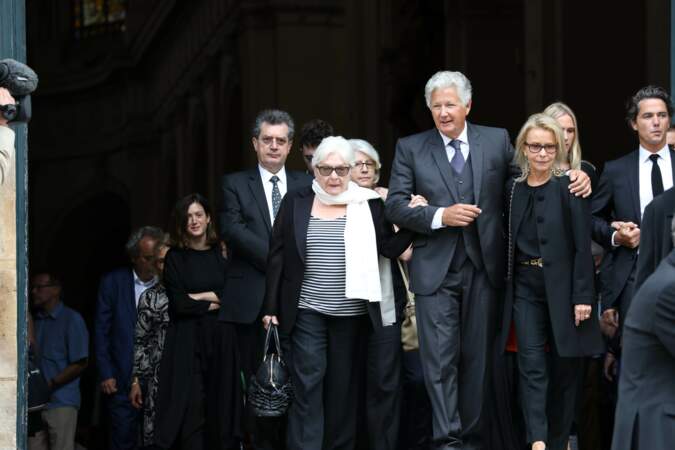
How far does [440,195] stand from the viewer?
9.84 m

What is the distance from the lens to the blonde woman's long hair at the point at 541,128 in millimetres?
9687

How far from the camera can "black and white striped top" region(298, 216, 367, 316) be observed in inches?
389

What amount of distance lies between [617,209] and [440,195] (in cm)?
112

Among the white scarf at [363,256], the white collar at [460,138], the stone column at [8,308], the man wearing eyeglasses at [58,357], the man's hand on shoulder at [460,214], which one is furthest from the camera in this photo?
the man wearing eyeglasses at [58,357]

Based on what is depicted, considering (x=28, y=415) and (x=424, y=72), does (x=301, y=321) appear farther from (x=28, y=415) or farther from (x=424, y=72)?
(x=424, y=72)

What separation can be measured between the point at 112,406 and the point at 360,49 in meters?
→ 7.56

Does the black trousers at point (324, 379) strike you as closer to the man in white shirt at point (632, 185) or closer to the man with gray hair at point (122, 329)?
the man in white shirt at point (632, 185)

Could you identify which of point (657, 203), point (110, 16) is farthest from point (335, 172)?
point (110, 16)

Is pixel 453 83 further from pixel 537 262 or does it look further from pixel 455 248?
pixel 537 262

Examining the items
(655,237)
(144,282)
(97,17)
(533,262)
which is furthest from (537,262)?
(97,17)

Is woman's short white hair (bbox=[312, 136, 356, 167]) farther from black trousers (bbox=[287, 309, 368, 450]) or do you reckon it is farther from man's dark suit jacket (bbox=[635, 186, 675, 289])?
man's dark suit jacket (bbox=[635, 186, 675, 289])

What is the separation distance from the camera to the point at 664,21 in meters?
13.5

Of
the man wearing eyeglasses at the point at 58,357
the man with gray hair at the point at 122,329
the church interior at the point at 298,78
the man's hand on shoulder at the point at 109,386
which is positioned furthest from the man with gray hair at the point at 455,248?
the man wearing eyeglasses at the point at 58,357

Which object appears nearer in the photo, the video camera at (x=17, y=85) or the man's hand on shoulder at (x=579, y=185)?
the video camera at (x=17, y=85)
